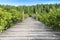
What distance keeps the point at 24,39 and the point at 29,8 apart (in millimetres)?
58615

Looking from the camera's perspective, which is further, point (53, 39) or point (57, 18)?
point (57, 18)

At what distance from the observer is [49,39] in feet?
26.4

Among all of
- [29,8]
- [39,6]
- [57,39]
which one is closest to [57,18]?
[57,39]

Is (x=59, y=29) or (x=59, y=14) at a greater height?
(x=59, y=14)

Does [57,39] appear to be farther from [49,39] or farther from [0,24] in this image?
[0,24]

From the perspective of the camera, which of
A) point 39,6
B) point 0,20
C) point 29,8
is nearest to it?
point 0,20

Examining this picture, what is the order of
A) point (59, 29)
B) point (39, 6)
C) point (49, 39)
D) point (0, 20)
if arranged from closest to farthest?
point (49, 39)
point (0, 20)
point (59, 29)
point (39, 6)

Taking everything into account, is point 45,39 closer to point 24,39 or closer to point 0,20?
point 24,39

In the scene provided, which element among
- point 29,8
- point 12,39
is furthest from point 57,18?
point 29,8

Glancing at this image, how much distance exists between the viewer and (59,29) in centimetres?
1109

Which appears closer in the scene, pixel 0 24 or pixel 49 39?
pixel 49 39

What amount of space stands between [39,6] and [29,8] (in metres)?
13.0

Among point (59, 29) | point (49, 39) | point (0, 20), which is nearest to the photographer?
point (49, 39)

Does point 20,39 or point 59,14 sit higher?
point 59,14
